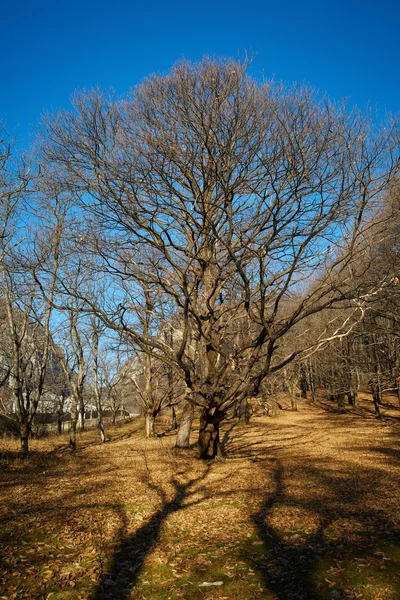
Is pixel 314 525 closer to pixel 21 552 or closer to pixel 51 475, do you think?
pixel 21 552

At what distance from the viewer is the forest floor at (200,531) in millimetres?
3779

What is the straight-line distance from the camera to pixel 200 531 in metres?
5.34

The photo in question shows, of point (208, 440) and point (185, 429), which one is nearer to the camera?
point (208, 440)

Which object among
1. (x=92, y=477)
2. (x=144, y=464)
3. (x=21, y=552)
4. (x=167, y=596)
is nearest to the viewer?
(x=167, y=596)

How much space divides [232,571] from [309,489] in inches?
152

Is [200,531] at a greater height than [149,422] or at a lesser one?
lesser

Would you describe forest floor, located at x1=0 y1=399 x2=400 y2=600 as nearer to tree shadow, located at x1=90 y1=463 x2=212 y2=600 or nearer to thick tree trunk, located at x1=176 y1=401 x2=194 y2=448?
tree shadow, located at x1=90 y1=463 x2=212 y2=600

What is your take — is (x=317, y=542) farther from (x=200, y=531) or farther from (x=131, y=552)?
(x=131, y=552)

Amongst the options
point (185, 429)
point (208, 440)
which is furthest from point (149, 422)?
point (208, 440)

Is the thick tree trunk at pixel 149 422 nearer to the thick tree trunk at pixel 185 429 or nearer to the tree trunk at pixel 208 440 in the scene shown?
the thick tree trunk at pixel 185 429

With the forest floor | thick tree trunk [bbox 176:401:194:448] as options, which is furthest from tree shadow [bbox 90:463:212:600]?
thick tree trunk [bbox 176:401:194:448]

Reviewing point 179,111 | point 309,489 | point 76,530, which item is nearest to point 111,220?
point 179,111

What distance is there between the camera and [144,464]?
1039cm

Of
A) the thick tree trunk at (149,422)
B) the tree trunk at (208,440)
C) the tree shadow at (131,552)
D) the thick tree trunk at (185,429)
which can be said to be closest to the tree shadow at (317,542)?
the tree shadow at (131,552)
